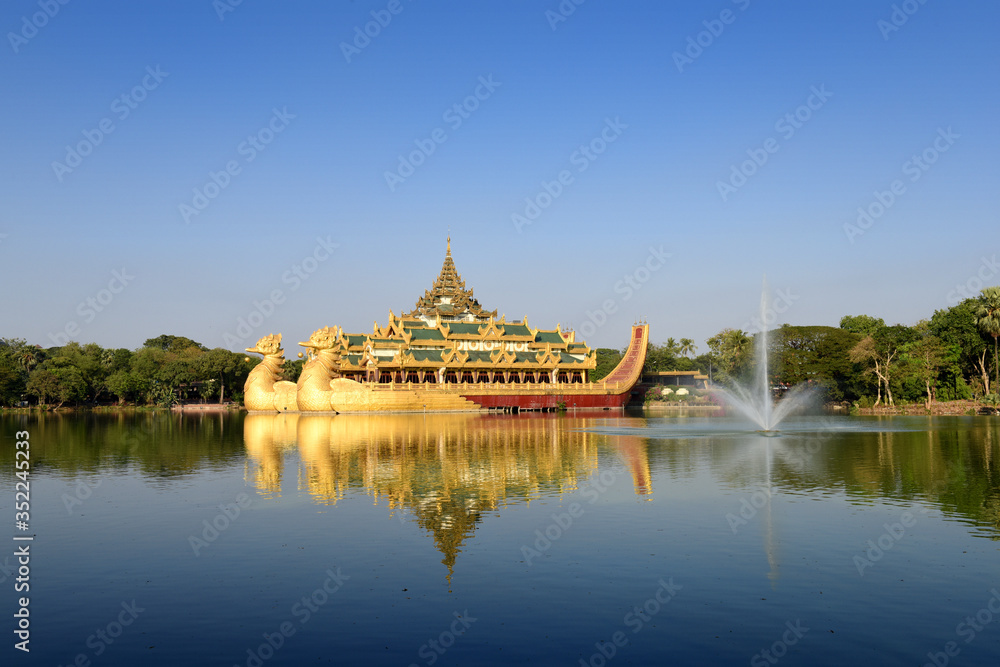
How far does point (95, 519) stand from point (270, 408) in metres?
49.8

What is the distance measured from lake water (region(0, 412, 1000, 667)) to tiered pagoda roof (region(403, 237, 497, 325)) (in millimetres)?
64213

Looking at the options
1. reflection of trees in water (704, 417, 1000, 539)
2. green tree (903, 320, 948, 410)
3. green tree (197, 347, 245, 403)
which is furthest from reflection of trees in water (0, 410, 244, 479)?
green tree (903, 320, 948, 410)

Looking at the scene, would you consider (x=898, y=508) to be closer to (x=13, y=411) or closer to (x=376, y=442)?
(x=376, y=442)

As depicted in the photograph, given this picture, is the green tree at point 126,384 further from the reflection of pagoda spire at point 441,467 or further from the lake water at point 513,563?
the lake water at point 513,563

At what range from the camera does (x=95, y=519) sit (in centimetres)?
1775

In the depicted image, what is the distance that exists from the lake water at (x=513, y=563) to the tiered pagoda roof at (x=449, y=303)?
64.2m

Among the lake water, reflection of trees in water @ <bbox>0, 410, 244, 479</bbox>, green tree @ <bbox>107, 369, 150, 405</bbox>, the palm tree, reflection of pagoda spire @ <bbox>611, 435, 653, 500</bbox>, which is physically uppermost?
the palm tree

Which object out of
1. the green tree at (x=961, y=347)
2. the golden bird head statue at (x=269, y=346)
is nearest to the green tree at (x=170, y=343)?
the golden bird head statue at (x=269, y=346)

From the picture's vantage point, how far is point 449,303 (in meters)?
93.3

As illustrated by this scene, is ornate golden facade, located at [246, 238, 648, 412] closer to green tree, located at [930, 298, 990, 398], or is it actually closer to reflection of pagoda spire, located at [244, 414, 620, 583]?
reflection of pagoda spire, located at [244, 414, 620, 583]

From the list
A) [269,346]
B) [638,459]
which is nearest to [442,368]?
[269,346]

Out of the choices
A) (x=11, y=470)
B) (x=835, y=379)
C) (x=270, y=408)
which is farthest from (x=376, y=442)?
(x=835, y=379)

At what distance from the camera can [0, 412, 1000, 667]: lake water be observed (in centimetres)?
990

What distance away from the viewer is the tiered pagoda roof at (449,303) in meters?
91.6
